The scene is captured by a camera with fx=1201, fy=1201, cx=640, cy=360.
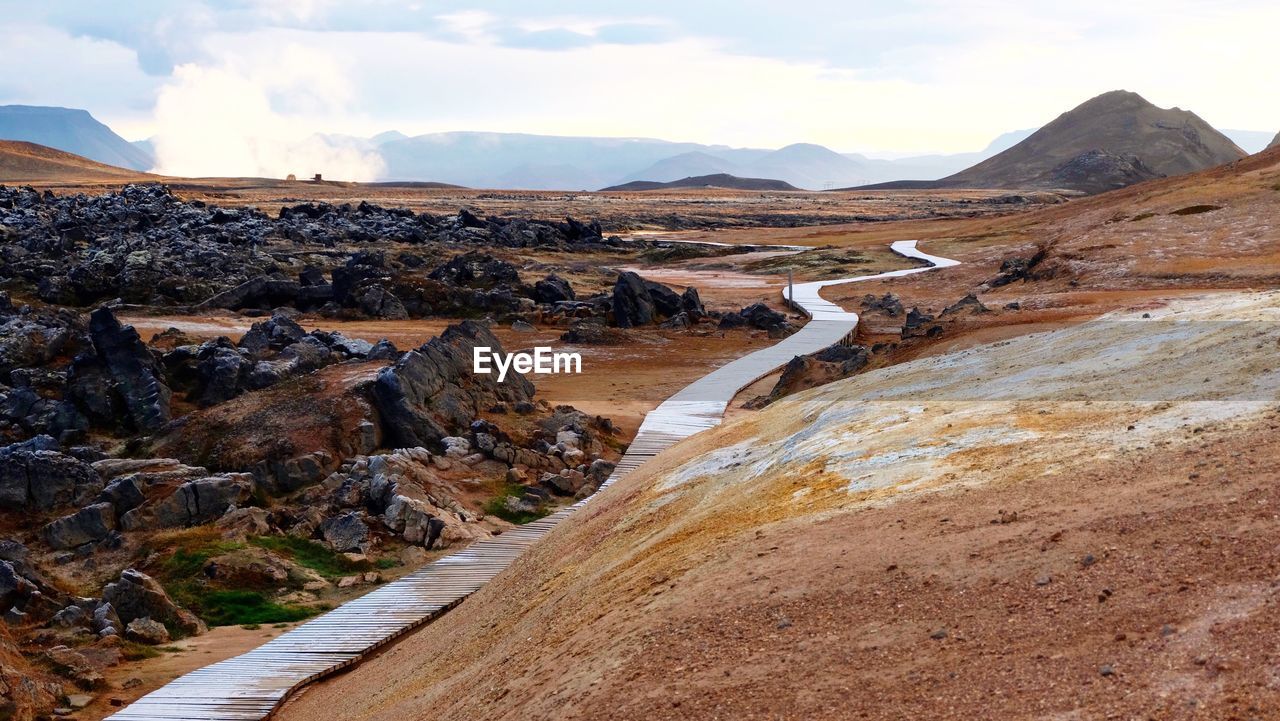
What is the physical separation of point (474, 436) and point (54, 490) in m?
7.63

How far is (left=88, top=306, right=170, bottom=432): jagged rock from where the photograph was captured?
24641mm

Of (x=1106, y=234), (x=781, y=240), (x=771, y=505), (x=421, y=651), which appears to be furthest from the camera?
(x=781, y=240)

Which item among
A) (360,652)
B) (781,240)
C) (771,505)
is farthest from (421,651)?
(781,240)

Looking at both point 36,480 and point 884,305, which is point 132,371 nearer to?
point 36,480

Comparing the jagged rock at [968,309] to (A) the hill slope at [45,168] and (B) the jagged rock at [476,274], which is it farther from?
(A) the hill slope at [45,168]

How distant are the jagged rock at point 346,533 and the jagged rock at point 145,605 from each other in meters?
2.92

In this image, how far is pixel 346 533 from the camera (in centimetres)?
1933

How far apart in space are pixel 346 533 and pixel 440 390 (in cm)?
665

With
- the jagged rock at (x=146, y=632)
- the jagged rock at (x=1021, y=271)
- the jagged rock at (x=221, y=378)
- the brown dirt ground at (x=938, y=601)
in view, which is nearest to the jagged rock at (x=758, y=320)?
the jagged rock at (x=1021, y=271)

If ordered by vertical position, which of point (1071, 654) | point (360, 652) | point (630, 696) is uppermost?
point (1071, 654)

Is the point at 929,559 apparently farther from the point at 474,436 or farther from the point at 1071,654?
the point at 474,436

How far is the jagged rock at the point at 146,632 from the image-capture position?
15711mm

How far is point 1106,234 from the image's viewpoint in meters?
53.2

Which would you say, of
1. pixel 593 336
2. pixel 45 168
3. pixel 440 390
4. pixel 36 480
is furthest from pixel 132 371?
pixel 45 168
